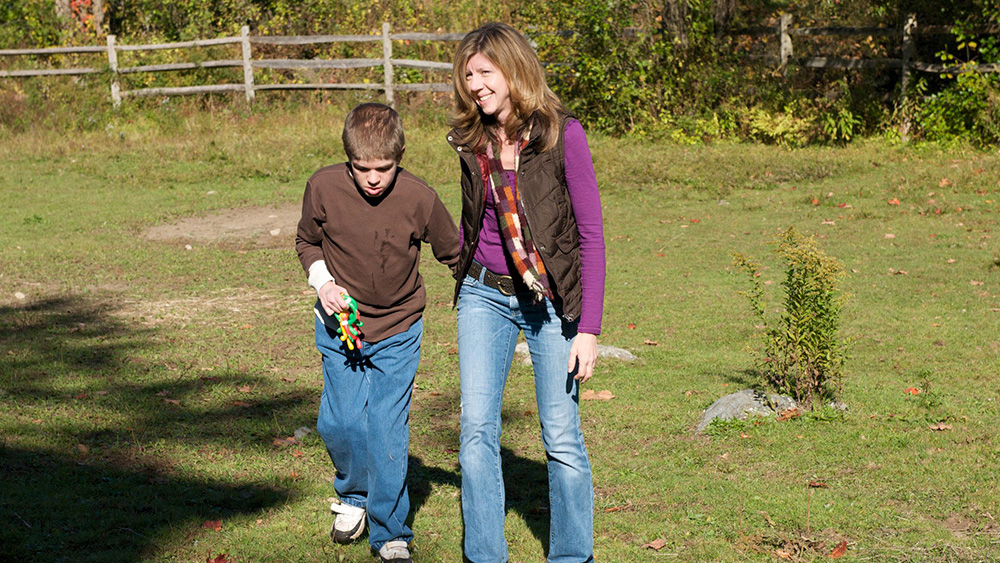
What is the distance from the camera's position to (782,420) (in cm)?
580

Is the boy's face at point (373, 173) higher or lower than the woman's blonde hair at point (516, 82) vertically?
lower

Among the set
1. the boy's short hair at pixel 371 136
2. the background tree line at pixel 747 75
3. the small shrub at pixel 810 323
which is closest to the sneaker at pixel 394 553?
the boy's short hair at pixel 371 136

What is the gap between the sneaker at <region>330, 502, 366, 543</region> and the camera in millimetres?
4309

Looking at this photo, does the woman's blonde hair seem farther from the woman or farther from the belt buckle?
the belt buckle

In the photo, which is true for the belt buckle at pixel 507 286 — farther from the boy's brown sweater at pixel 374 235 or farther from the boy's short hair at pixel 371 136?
the boy's short hair at pixel 371 136

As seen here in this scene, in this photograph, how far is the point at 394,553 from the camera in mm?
4055

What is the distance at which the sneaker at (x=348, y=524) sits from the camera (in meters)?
4.31

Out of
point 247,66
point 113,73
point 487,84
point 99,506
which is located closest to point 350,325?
point 487,84

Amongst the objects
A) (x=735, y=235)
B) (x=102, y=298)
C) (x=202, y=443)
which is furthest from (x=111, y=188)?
(x=202, y=443)

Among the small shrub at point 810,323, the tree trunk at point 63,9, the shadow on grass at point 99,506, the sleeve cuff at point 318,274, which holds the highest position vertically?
the tree trunk at point 63,9

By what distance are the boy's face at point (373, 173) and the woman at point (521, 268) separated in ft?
0.98

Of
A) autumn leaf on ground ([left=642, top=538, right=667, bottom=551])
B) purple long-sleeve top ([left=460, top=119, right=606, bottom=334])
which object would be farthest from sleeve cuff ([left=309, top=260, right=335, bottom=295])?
autumn leaf on ground ([left=642, top=538, right=667, bottom=551])

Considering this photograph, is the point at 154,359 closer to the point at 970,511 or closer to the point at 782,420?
the point at 782,420

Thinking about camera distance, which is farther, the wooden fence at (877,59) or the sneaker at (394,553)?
the wooden fence at (877,59)
